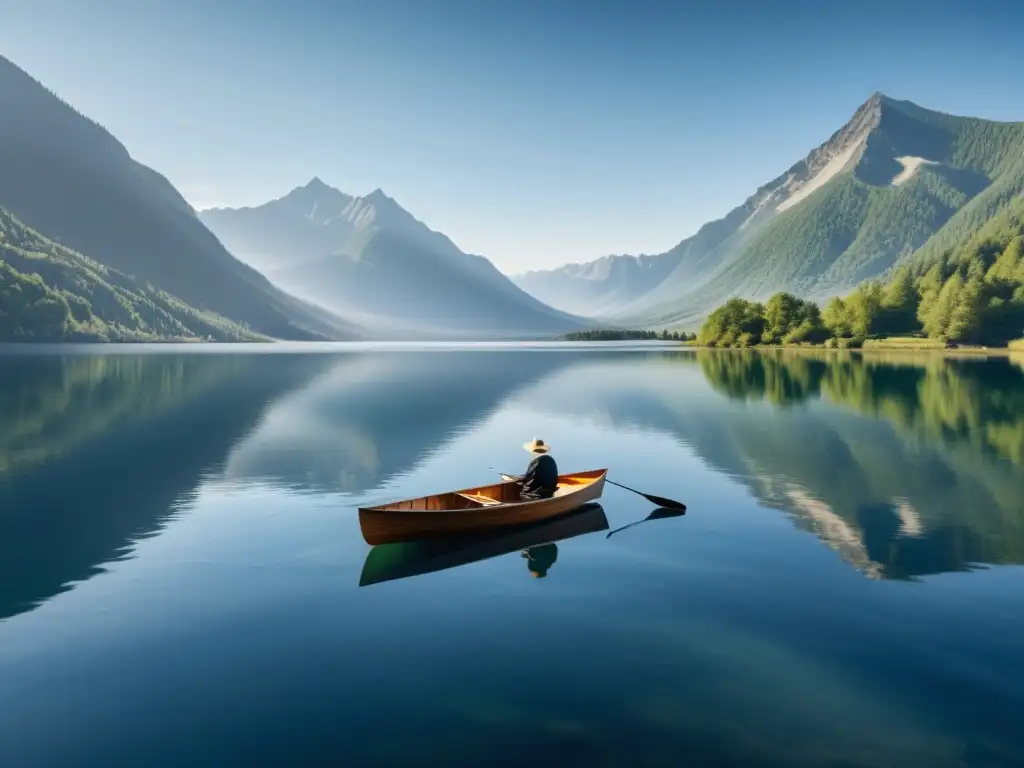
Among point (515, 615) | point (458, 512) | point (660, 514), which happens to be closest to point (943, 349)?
point (660, 514)

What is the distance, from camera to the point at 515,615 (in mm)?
19547

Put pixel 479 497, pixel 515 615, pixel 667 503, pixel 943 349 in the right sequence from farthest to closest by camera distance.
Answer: pixel 943 349
pixel 667 503
pixel 479 497
pixel 515 615

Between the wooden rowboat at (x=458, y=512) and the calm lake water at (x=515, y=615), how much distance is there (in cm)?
86

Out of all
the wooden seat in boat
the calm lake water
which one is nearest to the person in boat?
the wooden seat in boat

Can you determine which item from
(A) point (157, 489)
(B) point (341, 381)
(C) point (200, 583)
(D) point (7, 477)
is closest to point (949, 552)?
(C) point (200, 583)

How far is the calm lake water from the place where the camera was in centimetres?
1346

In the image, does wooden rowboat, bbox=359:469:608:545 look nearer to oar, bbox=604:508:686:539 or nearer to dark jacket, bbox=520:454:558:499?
dark jacket, bbox=520:454:558:499

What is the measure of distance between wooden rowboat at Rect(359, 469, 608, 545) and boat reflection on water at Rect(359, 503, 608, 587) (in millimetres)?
508

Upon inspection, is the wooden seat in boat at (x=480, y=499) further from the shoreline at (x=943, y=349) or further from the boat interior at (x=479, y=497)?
the shoreline at (x=943, y=349)

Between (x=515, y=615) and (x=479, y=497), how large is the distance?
8.89 m

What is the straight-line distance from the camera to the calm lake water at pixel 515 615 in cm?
1346

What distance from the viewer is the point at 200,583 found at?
22.1 m

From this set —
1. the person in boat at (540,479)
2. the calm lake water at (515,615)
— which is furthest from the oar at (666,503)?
the person in boat at (540,479)

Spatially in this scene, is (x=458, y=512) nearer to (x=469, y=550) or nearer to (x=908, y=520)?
(x=469, y=550)
